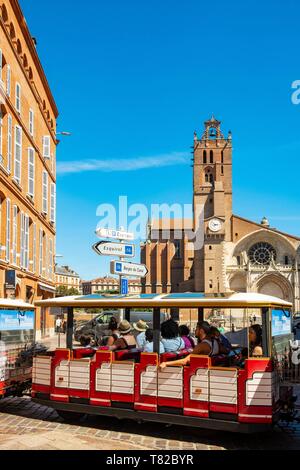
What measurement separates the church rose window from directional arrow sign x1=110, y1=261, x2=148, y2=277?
56.1 metres

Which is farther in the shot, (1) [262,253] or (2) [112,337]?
(1) [262,253]

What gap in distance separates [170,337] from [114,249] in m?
4.62

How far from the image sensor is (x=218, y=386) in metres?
7.31

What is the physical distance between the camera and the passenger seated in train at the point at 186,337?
29.5 ft

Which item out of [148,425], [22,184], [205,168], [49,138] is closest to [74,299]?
[148,425]

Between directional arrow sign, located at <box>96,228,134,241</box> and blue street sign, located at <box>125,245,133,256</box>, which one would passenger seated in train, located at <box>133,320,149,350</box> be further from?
blue street sign, located at <box>125,245,133,256</box>

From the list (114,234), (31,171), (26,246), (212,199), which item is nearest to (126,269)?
(114,234)

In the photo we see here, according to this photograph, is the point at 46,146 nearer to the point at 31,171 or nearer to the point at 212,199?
the point at 31,171

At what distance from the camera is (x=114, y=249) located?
1270cm

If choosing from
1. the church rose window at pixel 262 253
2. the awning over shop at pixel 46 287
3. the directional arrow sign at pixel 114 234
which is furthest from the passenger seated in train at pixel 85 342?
the church rose window at pixel 262 253

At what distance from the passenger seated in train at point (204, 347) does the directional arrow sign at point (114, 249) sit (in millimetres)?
4567

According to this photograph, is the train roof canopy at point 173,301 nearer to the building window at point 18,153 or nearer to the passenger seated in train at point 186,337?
the passenger seated in train at point 186,337
